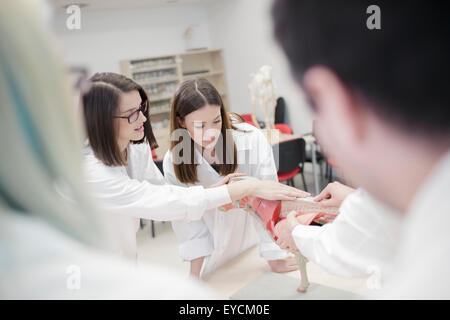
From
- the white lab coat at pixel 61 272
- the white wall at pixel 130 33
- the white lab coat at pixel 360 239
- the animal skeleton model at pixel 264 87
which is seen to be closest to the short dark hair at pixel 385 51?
the white lab coat at pixel 360 239

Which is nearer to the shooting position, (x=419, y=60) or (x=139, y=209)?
(x=419, y=60)

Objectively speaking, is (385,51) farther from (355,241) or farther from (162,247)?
(162,247)

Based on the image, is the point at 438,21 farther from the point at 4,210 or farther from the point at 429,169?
the point at 4,210

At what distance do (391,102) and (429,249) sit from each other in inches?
5.6

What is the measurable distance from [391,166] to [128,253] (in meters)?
1.02

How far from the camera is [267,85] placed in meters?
3.08

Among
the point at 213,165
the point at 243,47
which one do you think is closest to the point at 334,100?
the point at 213,165

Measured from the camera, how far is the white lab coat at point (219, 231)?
4.96ft

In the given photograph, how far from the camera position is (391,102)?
1.25ft

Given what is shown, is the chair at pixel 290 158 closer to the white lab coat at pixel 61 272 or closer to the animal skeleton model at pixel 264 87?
the animal skeleton model at pixel 264 87

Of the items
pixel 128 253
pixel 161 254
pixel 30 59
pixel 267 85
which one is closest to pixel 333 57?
pixel 30 59

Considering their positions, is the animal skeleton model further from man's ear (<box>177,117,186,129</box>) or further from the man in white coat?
the man in white coat

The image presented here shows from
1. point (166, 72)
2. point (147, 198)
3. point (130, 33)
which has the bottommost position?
point (147, 198)

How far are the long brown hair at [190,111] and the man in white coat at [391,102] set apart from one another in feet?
3.10
